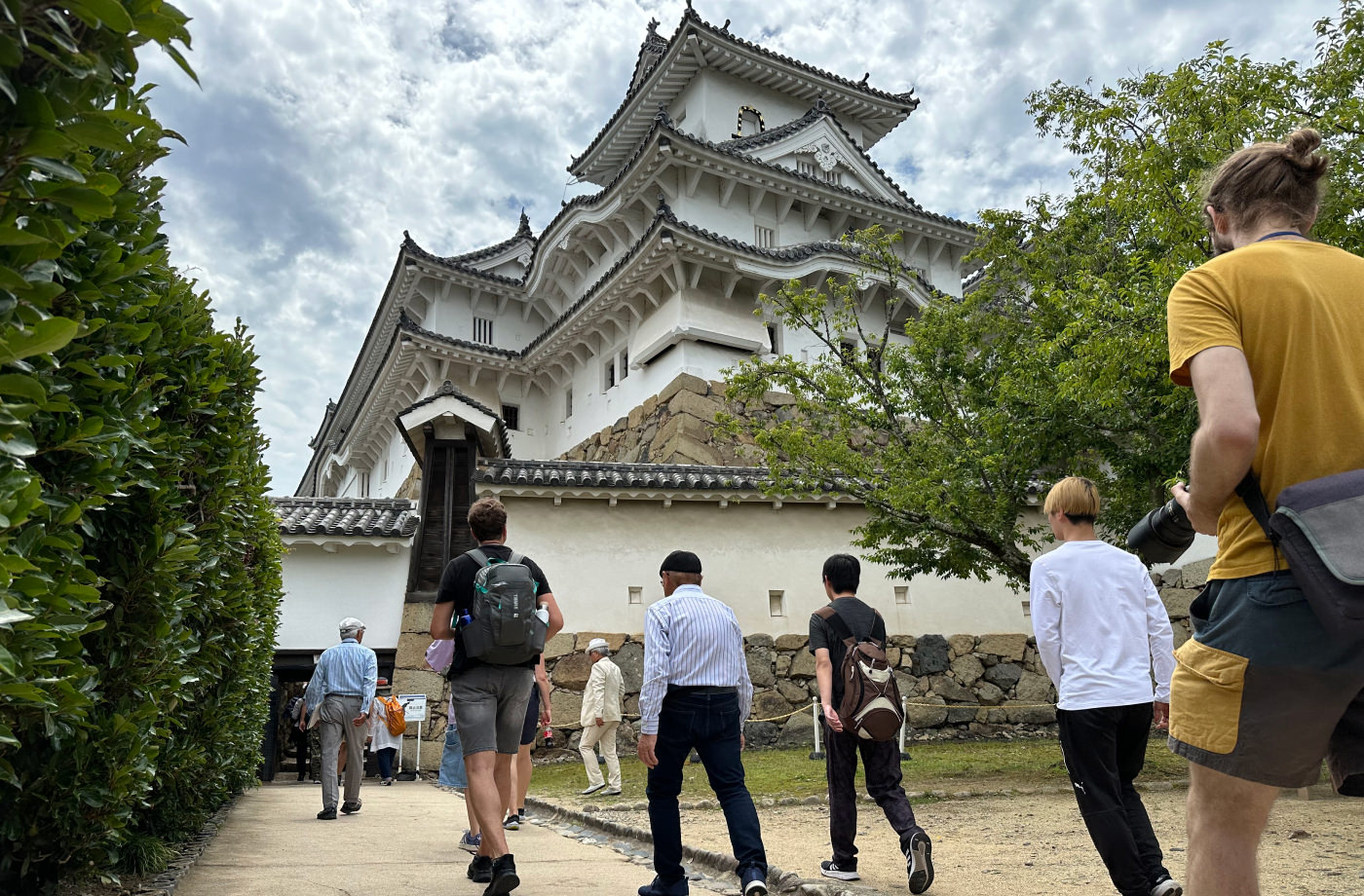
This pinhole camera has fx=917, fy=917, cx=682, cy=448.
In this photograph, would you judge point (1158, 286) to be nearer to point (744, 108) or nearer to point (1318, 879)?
point (1318, 879)

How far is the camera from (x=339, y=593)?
42.7ft

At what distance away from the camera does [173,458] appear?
3.50 m

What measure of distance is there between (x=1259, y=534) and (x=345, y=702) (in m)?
7.41

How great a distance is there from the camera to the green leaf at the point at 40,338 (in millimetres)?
1437

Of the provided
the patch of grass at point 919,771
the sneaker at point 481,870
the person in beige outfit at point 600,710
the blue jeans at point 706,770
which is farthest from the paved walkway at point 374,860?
the patch of grass at point 919,771

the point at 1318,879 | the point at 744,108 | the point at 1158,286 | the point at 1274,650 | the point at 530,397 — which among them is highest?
the point at 744,108

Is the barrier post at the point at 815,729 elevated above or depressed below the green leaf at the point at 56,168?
below

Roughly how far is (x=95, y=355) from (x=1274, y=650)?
3173 millimetres

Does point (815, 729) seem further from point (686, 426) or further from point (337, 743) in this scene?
point (686, 426)

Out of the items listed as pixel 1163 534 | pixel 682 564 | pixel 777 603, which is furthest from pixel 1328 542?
pixel 777 603

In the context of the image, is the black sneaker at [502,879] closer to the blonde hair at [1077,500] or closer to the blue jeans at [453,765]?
the blonde hair at [1077,500]

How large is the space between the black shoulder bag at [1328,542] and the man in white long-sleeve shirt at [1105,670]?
196cm

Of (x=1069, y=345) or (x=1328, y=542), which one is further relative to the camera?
(x=1069, y=345)

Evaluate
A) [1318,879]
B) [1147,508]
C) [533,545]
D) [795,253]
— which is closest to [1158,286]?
[1147,508]
